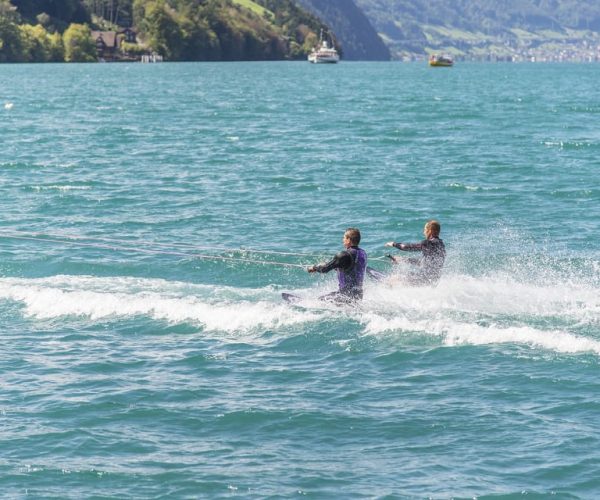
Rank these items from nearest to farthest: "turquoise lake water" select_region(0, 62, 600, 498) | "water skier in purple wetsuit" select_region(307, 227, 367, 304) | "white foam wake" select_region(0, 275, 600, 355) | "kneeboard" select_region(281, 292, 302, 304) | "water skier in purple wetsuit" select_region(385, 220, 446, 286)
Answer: "turquoise lake water" select_region(0, 62, 600, 498), "white foam wake" select_region(0, 275, 600, 355), "water skier in purple wetsuit" select_region(307, 227, 367, 304), "kneeboard" select_region(281, 292, 302, 304), "water skier in purple wetsuit" select_region(385, 220, 446, 286)

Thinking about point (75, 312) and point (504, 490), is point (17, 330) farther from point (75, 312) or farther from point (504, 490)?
point (504, 490)

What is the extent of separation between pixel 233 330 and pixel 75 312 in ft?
12.9

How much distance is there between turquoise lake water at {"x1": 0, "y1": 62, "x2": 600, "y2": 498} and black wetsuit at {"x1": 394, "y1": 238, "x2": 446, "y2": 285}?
447 mm

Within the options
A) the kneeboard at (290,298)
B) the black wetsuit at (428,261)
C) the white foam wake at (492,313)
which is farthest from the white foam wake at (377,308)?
the black wetsuit at (428,261)

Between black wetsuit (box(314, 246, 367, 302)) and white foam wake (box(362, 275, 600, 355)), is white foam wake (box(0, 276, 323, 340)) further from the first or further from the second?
white foam wake (box(362, 275, 600, 355))

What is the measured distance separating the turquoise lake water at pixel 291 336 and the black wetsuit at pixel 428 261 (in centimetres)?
45

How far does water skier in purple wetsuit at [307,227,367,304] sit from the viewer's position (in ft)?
80.5

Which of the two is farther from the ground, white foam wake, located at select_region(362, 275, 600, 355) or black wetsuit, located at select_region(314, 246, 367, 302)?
black wetsuit, located at select_region(314, 246, 367, 302)

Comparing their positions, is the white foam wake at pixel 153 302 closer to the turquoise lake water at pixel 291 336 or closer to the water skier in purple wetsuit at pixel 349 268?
the turquoise lake water at pixel 291 336

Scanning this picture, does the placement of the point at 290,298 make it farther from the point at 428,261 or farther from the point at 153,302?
the point at 428,261

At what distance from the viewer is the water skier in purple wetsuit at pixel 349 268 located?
24547 millimetres

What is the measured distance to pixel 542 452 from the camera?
17000 mm

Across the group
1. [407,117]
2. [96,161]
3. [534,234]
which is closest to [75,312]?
[534,234]

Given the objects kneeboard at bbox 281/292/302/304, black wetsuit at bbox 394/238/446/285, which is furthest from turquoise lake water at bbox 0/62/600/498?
black wetsuit at bbox 394/238/446/285
